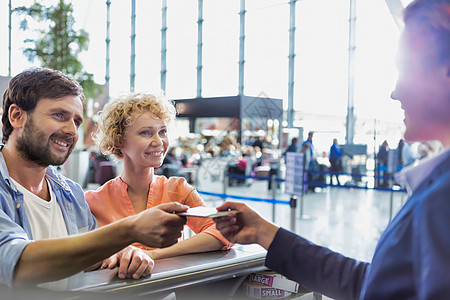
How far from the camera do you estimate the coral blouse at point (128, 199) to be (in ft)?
6.01

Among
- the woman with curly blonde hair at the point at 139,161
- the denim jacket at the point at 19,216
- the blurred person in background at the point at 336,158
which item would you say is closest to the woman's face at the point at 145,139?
the woman with curly blonde hair at the point at 139,161

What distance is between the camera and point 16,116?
134cm

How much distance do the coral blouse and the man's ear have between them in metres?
0.63

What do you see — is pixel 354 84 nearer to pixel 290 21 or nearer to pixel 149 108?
pixel 290 21

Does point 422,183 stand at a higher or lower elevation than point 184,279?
higher

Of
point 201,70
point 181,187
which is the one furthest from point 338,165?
point 181,187

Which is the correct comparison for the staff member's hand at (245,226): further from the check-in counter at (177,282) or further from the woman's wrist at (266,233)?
the check-in counter at (177,282)

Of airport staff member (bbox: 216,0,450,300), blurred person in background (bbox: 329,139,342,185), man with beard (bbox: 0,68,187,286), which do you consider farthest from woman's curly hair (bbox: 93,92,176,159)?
blurred person in background (bbox: 329,139,342,185)

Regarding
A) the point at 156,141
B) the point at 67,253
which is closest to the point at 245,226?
the point at 67,253

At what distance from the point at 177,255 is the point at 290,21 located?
11.9 meters

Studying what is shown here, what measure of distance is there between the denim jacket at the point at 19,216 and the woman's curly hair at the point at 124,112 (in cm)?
45

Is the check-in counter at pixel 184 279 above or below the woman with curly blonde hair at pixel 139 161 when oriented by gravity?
below

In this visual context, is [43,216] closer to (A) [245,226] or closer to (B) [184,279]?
(B) [184,279]

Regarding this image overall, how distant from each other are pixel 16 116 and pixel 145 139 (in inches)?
26.1
